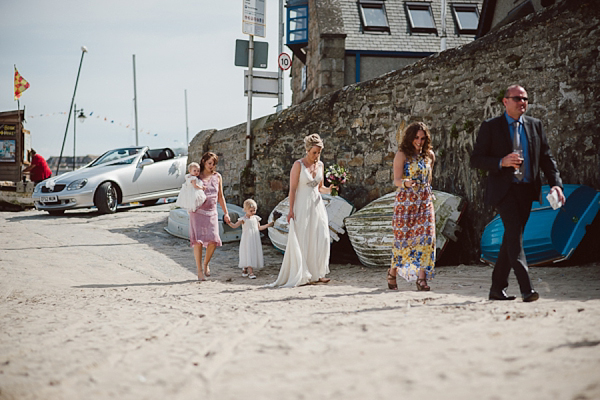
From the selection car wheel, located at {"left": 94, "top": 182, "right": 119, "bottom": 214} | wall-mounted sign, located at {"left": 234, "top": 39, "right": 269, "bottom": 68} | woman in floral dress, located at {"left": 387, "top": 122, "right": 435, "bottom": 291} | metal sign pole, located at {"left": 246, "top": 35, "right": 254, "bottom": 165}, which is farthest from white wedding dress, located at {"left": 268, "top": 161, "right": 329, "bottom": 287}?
car wheel, located at {"left": 94, "top": 182, "right": 119, "bottom": 214}

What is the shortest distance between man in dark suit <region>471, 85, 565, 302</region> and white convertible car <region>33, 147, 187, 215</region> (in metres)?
10.7

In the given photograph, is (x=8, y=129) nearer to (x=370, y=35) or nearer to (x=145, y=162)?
(x=145, y=162)

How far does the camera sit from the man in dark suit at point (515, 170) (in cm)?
439

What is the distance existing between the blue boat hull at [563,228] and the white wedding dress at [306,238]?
222cm

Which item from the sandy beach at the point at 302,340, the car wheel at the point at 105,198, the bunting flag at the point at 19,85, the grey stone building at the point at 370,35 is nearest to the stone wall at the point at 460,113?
the sandy beach at the point at 302,340

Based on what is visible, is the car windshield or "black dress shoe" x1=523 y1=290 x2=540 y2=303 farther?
the car windshield

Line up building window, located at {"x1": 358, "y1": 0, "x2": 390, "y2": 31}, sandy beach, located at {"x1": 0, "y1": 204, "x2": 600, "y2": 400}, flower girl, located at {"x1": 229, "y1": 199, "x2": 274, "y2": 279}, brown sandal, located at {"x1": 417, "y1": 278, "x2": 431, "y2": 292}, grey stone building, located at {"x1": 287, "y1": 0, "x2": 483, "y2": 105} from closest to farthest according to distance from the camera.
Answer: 1. sandy beach, located at {"x1": 0, "y1": 204, "x2": 600, "y2": 400}
2. brown sandal, located at {"x1": 417, "y1": 278, "x2": 431, "y2": 292}
3. flower girl, located at {"x1": 229, "y1": 199, "x2": 274, "y2": 279}
4. grey stone building, located at {"x1": 287, "y1": 0, "x2": 483, "y2": 105}
5. building window, located at {"x1": 358, "y1": 0, "x2": 390, "y2": 31}

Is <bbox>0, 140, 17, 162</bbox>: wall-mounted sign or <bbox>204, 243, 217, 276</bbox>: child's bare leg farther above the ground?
<bbox>0, 140, 17, 162</bbox>: wall-mounted sign

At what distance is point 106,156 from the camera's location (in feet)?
50.4

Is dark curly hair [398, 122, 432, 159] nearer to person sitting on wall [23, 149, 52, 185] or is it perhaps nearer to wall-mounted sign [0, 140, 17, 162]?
person sitting on wall [23, 149, 52, 185]

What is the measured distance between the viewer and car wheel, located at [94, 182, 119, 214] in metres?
13.4

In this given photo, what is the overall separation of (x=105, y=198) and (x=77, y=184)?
0.70 meters

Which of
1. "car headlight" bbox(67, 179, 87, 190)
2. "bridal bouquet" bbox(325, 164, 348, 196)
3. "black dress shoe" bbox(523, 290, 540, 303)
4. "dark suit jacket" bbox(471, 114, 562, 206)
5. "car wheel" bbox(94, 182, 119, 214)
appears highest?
"dark suit jacket" bbox(471, 114, 562, 206)

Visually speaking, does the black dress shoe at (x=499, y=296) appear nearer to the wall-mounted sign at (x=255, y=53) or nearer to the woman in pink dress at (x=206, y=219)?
Answer: the woman in pink dress at (x=206, y=219)
